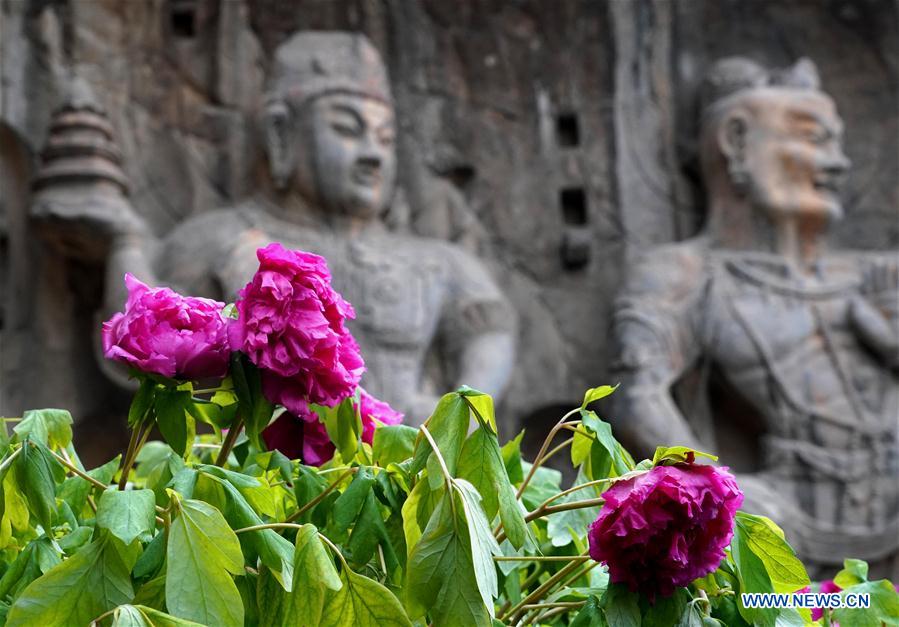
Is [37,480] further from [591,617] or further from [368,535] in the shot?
[591,617]

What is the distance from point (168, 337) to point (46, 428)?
5.9 inches

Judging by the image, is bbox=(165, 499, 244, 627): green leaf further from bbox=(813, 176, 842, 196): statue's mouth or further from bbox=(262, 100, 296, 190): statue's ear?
bbox=(813, 176, 842, 196): statue's mouth

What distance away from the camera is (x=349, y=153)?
15.3ft

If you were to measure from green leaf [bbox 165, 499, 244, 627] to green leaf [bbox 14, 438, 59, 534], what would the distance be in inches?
7.0

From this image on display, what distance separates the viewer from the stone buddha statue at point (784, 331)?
14.9ft

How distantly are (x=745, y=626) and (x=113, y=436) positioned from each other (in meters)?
3.37

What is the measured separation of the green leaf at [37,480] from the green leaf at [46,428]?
1 cm

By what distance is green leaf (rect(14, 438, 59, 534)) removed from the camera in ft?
4.95

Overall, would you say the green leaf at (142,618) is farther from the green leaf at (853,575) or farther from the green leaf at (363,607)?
the green leaf at (853,575)

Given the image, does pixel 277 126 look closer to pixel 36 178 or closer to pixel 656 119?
pixel 36 178

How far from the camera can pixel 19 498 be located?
161 cm

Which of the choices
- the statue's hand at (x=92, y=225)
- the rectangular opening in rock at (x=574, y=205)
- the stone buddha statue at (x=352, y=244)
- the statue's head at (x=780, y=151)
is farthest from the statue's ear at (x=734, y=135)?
the statue's hand at (x=92, y=225)

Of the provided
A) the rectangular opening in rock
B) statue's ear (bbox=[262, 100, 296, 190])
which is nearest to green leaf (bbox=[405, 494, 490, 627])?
statue's ear (bbox=[262, 100, 296, 190])

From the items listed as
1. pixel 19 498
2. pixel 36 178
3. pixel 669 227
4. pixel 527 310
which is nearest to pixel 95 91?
pixel 36 178
